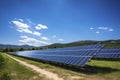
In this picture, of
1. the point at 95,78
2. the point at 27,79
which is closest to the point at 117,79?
the point at 95,78

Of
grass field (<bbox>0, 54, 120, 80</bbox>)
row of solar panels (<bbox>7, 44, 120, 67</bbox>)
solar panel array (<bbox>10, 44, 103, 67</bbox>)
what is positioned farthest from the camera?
row of solar panels (<bbox>7, 44, 120, 67</bbox>)

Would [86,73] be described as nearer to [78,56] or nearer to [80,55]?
[78,56]

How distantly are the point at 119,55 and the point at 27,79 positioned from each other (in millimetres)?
18721

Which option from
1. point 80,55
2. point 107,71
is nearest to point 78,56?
point 80,55

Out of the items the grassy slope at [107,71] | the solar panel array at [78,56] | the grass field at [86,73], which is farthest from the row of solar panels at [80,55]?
the grassy slope at [107,71]

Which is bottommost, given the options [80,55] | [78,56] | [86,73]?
[86,73]

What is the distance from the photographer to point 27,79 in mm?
17312

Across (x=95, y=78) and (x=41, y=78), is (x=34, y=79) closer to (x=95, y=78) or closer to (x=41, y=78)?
(x=41, y=78)

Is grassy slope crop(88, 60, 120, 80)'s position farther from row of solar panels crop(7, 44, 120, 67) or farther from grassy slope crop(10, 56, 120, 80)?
row of solar panels crop(7, 44, 120, 67)

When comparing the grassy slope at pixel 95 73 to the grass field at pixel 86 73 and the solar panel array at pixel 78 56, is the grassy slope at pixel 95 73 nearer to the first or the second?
the grass field at pixel 86 73

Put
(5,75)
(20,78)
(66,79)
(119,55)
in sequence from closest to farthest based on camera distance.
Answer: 1. (5,75)
2. (66,79)
3. (20,78)
4. (119,55)

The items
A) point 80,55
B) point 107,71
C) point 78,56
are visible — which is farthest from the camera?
point 80,55

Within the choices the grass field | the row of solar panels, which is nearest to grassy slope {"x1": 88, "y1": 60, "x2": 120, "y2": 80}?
the grass field

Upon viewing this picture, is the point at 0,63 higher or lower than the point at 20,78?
higher
